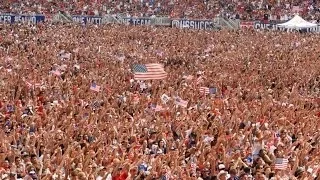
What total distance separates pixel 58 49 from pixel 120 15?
66.2 ft

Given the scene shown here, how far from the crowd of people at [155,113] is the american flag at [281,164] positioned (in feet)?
0.13

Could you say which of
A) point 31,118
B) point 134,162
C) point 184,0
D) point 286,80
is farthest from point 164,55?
point 184,0

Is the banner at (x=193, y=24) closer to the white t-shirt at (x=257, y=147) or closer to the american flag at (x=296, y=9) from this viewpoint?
the american flag at (x=296, y=9)

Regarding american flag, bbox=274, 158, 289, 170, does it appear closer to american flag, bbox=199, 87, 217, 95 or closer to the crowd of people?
the crowd of people

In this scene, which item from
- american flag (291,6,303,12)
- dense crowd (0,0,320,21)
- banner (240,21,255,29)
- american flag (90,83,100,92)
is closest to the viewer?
american flag (90,83,100,92)

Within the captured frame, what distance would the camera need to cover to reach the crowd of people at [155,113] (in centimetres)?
1226

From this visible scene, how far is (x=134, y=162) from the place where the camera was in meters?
12.3

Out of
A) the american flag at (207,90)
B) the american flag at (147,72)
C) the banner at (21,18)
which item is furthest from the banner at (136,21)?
the american flag at (207,90)

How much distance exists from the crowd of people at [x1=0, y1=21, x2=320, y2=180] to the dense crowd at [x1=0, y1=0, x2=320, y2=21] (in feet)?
64.6

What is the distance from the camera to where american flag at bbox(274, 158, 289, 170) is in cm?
1288

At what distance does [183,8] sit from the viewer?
55375 millimetres

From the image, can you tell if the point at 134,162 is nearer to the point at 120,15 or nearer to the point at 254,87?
the point at 254,87

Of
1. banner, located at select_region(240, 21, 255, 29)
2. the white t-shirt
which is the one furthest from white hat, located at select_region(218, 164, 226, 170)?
banner, located at select_region(240, 21, 255, 29)

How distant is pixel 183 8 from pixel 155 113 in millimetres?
38912
